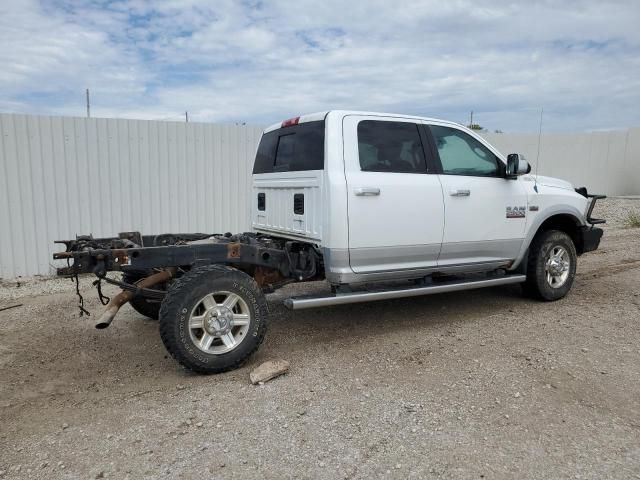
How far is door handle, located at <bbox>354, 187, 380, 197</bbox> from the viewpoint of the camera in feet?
15.3

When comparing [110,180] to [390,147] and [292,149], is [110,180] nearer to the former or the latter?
[292,149]

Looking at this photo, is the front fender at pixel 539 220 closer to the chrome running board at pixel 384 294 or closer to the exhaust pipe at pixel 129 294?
the chrome running board at pixel 384 294

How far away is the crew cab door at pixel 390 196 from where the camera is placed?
4715 mm

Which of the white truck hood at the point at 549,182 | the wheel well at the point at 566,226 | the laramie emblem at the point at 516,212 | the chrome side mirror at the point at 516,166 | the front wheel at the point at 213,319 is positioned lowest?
the front wheel at the point at 213,319

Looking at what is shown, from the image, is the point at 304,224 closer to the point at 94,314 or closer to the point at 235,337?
the point at 235,337

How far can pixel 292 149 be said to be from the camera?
17.2 feet

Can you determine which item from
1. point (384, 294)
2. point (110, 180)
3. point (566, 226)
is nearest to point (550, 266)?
point (566, 226)

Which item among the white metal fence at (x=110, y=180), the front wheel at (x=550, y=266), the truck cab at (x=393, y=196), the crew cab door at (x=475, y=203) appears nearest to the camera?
the truck cab at (x=393, y=196)

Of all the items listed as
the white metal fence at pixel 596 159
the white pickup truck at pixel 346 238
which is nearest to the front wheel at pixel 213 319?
the white pickup truck at pixel 346 238

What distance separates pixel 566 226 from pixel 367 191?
3.28 m

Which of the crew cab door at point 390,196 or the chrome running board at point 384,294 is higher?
the crew cab door at point 390,196


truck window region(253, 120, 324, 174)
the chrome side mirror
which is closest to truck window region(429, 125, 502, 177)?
the chrome side mirror

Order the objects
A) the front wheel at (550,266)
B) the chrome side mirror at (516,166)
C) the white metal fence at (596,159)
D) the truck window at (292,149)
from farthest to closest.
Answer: the white metal fence at (596,159)
the front wheel at (550,266)
the chrome side mirror at (516,166)
the truck window at (292,149)

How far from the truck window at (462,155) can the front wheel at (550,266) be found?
1.13 m
